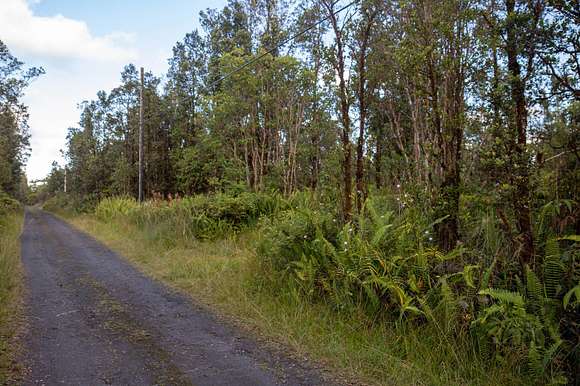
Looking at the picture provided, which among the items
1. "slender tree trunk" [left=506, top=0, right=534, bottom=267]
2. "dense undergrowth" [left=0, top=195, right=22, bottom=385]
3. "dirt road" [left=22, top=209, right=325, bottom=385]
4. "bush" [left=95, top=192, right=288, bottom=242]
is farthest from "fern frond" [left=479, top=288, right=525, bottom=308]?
"bush" [left=95, top=192, right=288, bottom=242]

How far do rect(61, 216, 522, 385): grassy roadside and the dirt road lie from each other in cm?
31

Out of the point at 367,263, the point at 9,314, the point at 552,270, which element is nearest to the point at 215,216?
the point at 9,314

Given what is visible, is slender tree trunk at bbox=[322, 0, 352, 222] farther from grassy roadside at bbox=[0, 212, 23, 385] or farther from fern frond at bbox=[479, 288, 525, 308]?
grassy roadside at bbox=[0, 212, 23, 385]

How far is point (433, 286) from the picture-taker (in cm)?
463

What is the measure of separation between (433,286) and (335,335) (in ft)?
3.89

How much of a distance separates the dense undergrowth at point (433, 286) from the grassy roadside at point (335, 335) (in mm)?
21

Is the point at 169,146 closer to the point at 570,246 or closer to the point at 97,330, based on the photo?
the point at 97,330

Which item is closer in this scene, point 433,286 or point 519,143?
point 519,143

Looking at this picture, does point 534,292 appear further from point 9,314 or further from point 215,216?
point 215,216

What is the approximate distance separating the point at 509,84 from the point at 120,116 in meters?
30.4

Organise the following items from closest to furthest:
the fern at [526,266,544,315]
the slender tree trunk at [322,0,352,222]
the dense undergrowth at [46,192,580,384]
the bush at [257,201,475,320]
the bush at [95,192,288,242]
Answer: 1. the dense undergrowth at [46,192,580,384]
2. the fern at [526,266,544,315]
3. the bush at [257,201,475,320]
4. the slender tree trunk at [322,0,352,222]
5. the bush at [95,192,288,242]

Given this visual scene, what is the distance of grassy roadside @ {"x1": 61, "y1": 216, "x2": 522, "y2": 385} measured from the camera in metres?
3.68

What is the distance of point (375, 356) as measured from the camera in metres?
4.00

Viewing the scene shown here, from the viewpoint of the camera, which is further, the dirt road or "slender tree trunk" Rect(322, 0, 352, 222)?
"slender tree trunk" Rect(322, 0, 352, 222)
